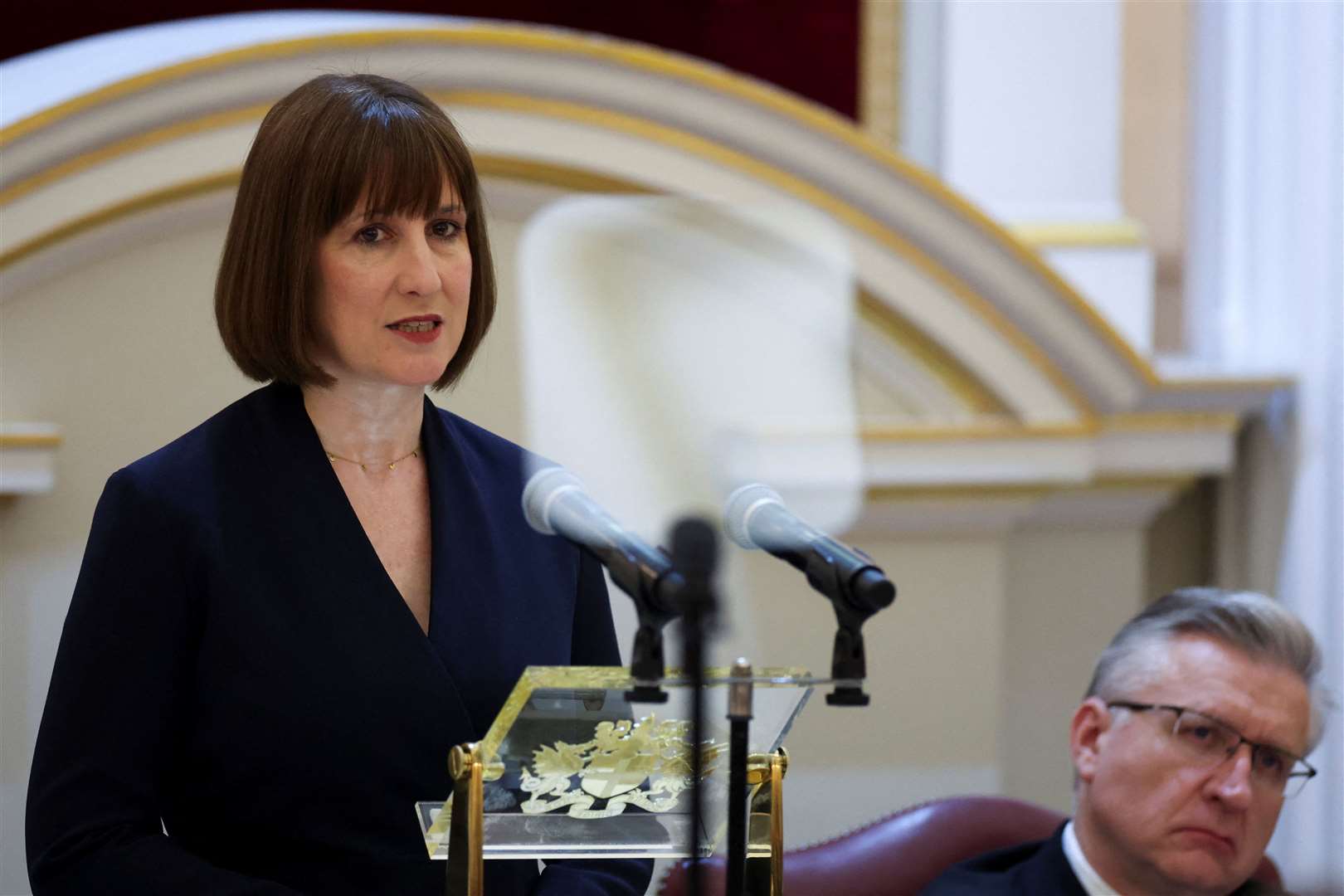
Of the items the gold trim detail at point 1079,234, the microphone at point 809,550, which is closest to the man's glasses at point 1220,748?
the microphone at point 809,550

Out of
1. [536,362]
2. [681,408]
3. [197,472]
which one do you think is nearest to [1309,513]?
[681,408]

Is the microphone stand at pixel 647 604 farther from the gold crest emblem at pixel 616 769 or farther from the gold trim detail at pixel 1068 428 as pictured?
the gold trim detail at pixel 1068 428

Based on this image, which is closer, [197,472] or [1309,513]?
[197,472]

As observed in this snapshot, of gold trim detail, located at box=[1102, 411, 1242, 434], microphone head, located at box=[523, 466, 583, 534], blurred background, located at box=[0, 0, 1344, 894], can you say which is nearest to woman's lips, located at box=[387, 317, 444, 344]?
microphone head, located at box=[523, 466, 583, 534]

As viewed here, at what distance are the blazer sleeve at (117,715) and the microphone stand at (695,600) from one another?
1.81 ft

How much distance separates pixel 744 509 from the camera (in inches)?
57.1

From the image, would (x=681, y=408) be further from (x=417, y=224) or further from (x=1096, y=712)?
(x=417, y=224)

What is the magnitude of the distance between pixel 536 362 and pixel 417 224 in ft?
3.73

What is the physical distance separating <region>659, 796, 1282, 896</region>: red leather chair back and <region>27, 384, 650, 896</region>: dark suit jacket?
0.65 m

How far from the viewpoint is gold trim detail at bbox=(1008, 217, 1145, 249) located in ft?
11.4

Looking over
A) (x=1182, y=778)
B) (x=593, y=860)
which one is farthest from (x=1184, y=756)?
(x=593, y=860)

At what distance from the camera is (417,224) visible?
1.68m

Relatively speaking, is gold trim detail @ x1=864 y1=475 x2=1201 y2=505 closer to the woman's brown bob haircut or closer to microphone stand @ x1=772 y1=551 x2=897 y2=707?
the woman's brown bob haircut

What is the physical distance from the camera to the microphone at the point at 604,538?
1.29m
